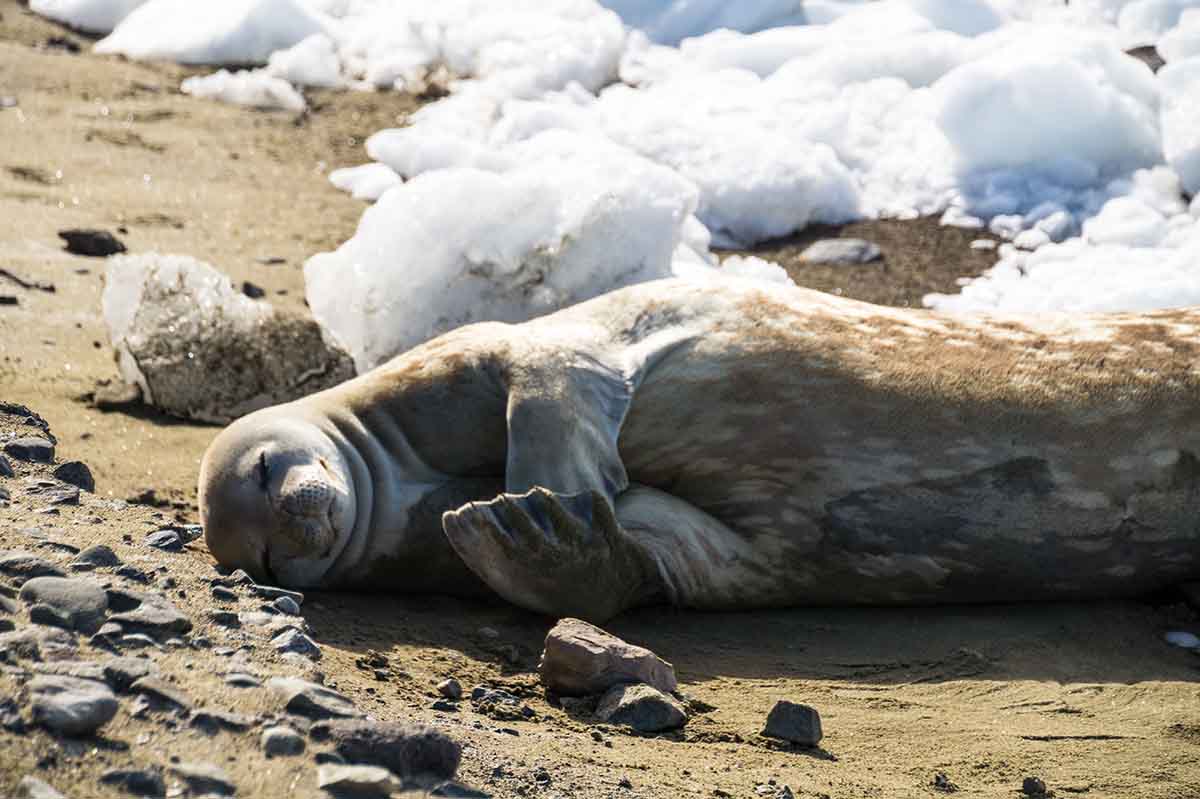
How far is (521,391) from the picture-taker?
422 cm

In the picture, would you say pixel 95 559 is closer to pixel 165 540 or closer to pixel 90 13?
pixel 165 540

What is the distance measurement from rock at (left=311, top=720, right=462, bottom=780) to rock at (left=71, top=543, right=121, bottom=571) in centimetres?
79

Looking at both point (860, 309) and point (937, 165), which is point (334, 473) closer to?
point (860, 309)

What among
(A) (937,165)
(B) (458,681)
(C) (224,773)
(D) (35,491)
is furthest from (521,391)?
(A) (937,165)

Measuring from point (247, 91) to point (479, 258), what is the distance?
4127 mm

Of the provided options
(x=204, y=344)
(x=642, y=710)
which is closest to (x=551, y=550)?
(x=642, y=710)

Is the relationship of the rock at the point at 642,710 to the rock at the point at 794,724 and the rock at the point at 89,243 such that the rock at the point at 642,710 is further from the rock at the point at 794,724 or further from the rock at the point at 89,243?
the rock at the point at 89,243

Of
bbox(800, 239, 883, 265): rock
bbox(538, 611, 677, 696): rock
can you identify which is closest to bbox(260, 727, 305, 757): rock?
bbox(538, 611, 677, 696): rock

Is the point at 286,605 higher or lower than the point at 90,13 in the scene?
lower

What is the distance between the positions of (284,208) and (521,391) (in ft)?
12.3

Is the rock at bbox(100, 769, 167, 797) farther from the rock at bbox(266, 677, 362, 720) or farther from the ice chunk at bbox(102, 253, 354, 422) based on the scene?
the ice chunk at bbox(102, 253, 354, 422)

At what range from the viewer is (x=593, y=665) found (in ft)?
11.5

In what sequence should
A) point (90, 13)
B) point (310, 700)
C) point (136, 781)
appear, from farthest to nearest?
point (90, 13) → point (310, 700) → point (136, 781)

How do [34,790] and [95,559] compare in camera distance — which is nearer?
[34,790]
